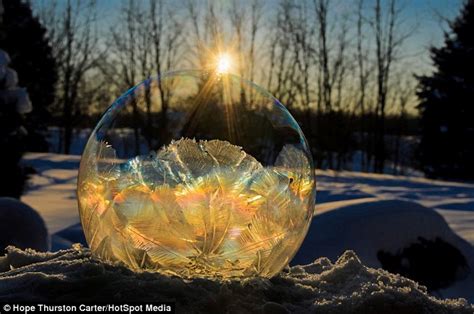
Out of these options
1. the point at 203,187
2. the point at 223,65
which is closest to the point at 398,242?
the point at 223,65

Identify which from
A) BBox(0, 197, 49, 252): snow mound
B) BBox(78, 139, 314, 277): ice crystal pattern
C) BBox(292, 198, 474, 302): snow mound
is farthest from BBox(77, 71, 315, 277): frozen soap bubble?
BBox(292, 198, 474, 302): snow mound

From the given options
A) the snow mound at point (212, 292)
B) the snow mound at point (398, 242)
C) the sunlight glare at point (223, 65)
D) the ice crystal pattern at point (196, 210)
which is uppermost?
the sunlight glare at point (223, 65)

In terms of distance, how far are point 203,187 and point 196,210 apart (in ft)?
0.31

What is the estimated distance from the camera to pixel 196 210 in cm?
215

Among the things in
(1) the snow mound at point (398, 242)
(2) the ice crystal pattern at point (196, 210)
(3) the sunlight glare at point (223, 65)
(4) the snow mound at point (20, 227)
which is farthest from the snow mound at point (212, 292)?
(1) the snow mound at point (398, 242)

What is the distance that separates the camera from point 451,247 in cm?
551

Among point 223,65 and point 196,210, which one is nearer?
point 196,210

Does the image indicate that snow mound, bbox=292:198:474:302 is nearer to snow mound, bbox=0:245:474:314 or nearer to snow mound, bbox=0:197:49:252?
snow mound, bbox=0:197:49:252

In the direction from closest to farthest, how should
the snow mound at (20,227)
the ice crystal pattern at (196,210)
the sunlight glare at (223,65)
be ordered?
the ice crystal pattern at (196,210), the sunlight glare at (223,65), the snow mound at (20,227)

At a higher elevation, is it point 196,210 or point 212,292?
point 196,210

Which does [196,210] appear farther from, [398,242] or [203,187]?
[398,242]

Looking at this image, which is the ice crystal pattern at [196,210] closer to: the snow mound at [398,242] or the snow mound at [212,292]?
the snow mound at [212,292]

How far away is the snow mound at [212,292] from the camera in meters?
1.96

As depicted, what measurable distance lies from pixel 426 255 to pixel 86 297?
406 centimetres
